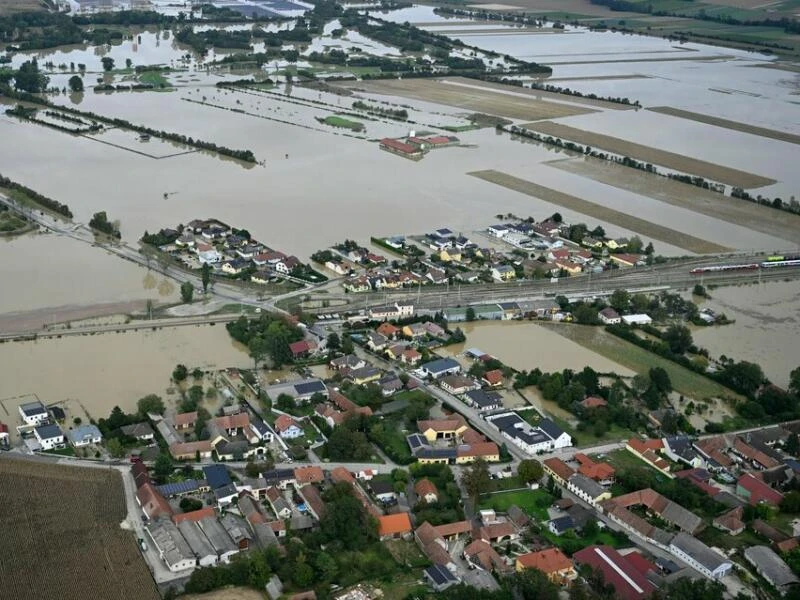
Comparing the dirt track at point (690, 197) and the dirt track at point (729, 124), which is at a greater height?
the dirt track at point (729, 124)

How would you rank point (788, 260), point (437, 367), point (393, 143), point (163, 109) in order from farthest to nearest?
point (163, 109), point (393, 143), point (788, 260), point (437, 367)

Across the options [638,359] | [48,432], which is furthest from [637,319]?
[48,432]

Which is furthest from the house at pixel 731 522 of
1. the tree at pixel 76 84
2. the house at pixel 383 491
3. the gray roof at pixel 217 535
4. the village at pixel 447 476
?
the tree at pixel 76 84

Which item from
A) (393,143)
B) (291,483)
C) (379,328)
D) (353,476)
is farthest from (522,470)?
(393,143)

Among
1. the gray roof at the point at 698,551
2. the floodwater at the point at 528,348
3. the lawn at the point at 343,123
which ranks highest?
the lawn at the point at 343,123

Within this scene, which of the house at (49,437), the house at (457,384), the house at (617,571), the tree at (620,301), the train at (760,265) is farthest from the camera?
the train at (760,265)

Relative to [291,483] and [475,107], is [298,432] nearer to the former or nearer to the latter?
[291,483]

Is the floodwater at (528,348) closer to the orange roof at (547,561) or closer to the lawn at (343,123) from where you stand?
the orange roof at (547,561)
